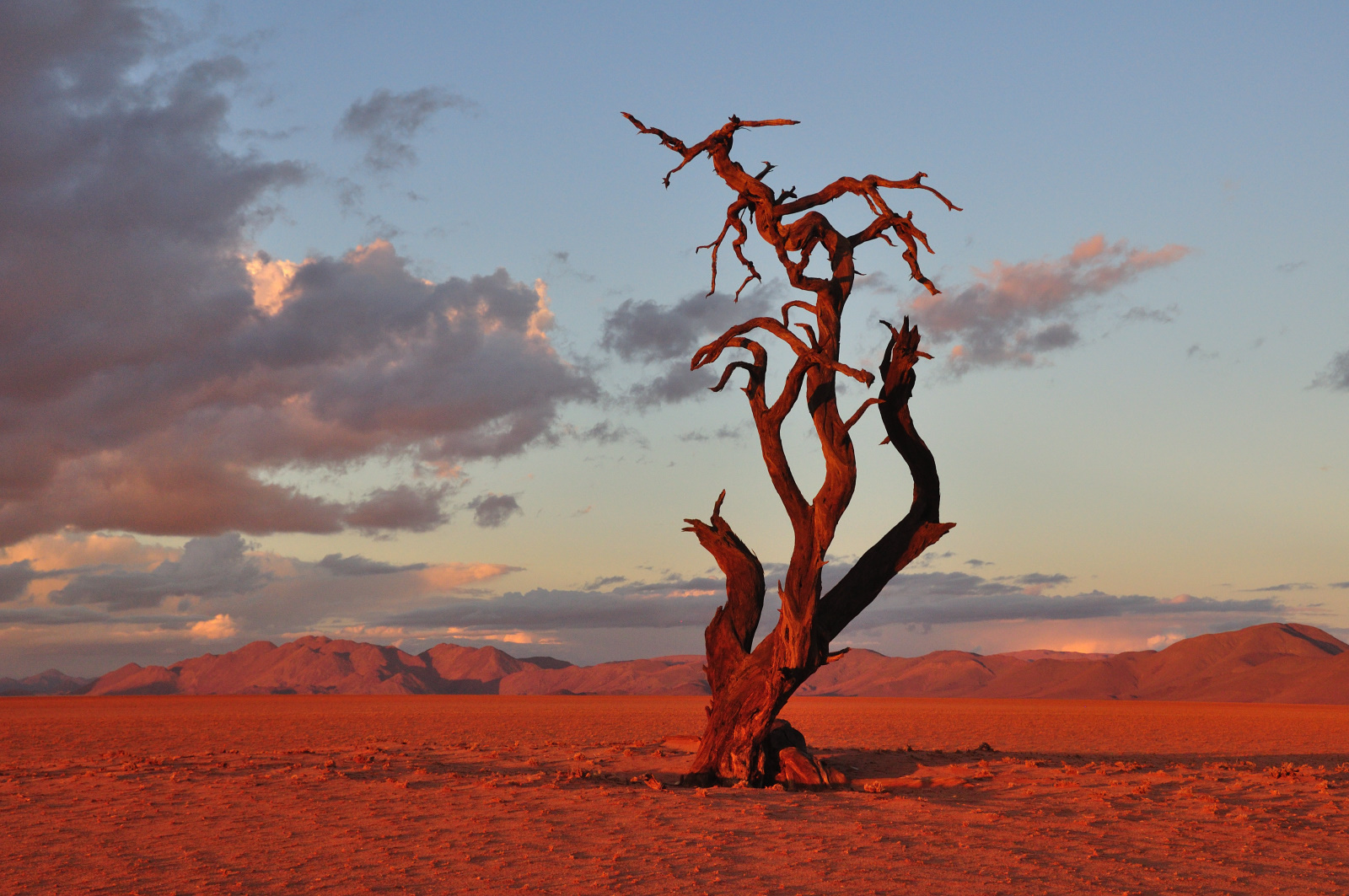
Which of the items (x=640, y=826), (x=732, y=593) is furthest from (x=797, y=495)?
(x=640, y=826)

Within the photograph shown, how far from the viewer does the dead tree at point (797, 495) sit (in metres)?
16.6

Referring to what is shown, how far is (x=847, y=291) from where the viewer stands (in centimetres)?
1714

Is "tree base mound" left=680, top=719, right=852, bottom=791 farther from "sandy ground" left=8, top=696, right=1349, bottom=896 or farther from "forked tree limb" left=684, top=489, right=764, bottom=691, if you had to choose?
"forked tree limb" left=684, top=489, right=764, bottom=691

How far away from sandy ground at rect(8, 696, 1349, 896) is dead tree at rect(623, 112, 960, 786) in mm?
1503

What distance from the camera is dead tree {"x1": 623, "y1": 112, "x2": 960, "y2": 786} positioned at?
16.6m

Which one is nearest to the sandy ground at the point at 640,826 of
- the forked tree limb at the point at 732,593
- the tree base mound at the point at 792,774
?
the tree base mound at the point at 792,774

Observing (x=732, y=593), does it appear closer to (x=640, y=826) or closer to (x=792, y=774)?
(x=792, y=774)

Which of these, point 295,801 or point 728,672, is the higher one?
point 728,672

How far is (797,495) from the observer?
17094mm

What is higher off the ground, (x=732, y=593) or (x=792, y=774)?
(x=732, y=593)

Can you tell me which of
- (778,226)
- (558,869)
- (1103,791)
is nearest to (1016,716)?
(1103,791)

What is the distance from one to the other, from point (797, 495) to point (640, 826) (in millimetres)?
5806

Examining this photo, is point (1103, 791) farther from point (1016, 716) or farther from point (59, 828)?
point (1016, 716)

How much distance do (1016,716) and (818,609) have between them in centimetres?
4794
